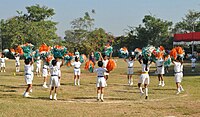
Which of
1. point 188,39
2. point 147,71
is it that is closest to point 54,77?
point 147,71

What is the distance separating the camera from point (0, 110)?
11.6 metres

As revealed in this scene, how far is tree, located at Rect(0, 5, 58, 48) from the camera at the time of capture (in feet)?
229

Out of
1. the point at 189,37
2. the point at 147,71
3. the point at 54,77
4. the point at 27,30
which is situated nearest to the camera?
the point at 54,77

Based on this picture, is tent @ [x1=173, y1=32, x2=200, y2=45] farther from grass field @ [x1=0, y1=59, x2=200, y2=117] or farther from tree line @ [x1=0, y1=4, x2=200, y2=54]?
grass field @ [x1=0, y1=59, x2=200, y2=117]

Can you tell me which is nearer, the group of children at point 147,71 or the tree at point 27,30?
the group of children at point 147,71

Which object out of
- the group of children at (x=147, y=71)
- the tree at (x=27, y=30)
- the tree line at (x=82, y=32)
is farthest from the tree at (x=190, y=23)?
the group of children at (x=147, y=71)

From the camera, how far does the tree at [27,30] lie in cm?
6988

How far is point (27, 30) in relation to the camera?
7188cm

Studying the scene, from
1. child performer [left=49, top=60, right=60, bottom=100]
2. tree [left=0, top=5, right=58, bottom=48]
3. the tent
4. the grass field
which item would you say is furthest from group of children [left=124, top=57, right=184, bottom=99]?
tree [left=0, top=5, right=58, bottom=48]

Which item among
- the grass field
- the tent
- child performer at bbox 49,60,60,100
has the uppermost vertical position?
the tent

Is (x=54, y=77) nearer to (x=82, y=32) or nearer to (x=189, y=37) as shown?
(x=189, y=37)

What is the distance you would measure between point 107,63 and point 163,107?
17.8 ft

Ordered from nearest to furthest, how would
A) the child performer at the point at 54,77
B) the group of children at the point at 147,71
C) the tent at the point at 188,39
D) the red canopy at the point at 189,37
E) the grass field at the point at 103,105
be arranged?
the grass field at the point at 103,105, the child performer at the point at 54,77, the group of children at the point at 147,71, the red canopy at the point at 189,37, the tent at the point at 188,39

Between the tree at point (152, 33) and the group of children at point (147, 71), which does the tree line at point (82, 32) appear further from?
the group of children at point (147, 71)
